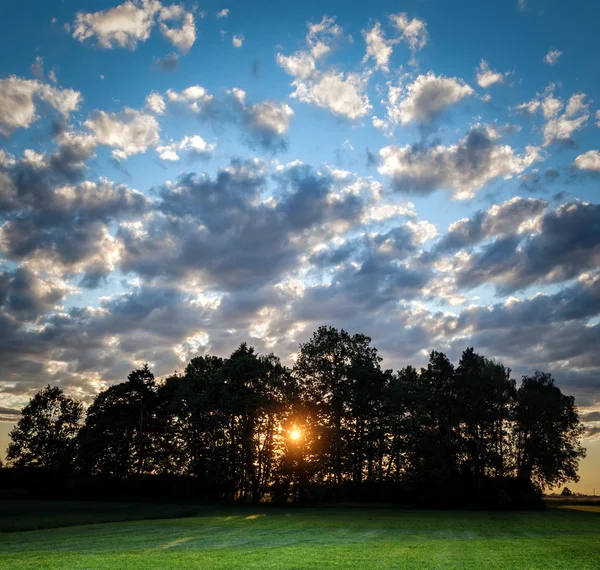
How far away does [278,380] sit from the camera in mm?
71875

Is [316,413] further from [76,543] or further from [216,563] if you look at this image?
[216,563]

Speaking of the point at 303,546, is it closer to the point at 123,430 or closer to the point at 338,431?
the point at 338,431

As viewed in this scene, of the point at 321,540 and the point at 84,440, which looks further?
the point at 84,440

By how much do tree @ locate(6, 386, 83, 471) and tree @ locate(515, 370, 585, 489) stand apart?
70.3 m

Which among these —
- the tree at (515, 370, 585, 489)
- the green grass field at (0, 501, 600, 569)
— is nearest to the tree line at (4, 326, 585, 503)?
the tree at (515, 370, 585, 489)

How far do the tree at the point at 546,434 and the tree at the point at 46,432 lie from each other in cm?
7031

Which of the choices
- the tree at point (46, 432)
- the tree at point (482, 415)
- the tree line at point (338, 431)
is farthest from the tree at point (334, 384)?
the tree at point (46, 432)

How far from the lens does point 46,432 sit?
3556 inches

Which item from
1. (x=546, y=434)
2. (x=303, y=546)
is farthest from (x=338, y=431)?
(x=303, y=546)

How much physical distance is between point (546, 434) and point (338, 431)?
3338 cm

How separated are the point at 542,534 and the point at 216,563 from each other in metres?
23.6

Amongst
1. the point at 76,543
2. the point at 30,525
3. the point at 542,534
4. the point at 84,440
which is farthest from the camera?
the point at 84,440

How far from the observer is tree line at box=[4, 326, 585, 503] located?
67.2 meters

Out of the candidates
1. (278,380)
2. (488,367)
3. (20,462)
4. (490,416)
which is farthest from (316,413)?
(20,462)
